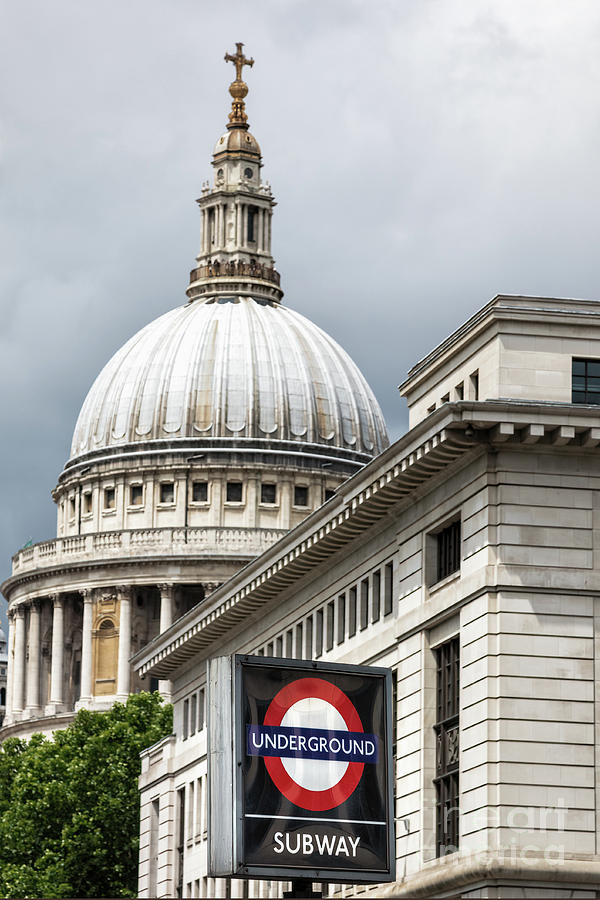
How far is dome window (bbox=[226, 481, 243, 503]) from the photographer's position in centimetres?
16912

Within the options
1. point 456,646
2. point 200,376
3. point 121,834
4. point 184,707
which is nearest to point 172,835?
point 184,707

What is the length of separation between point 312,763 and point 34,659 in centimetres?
12640

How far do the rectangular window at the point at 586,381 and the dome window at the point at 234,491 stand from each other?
102 m

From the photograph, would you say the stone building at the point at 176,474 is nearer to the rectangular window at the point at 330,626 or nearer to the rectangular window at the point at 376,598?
the rectangular window at the point at 330,626

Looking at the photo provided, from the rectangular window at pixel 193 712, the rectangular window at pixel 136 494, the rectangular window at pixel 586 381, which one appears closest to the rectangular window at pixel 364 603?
the rectangular window at pixel 586 381

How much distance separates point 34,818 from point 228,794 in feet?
246

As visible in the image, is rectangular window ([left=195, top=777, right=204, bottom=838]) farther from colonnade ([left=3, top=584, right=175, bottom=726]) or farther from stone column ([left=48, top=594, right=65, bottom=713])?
stone column ([left=48, top=594, right=65, bottom=713])

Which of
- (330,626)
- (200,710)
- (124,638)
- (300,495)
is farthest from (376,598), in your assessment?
(300,495)

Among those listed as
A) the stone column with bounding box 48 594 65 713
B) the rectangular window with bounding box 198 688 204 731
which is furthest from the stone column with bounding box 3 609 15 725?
the rectangular window with bounding box 198 688 204 731

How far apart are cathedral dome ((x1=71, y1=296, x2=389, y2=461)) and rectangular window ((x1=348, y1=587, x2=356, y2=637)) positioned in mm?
89998

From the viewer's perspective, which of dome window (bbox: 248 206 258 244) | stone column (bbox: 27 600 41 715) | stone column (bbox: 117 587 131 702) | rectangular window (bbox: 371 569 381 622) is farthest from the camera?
dome window (bbox: 248 206 258 244)

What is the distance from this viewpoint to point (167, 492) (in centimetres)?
16975

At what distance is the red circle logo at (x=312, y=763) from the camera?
47.2 m

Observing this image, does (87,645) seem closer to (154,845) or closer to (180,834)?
(154,845)
